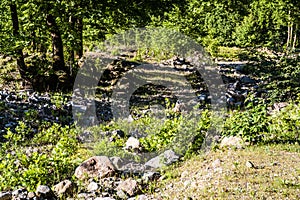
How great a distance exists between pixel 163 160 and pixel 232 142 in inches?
67.6

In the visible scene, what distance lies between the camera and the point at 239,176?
5562 millimetres

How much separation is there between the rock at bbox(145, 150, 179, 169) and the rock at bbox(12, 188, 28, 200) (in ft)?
6.98

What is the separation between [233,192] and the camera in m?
5.01

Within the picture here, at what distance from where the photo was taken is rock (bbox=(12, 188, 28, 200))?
539 centimetres

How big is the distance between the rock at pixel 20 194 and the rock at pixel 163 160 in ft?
6.98

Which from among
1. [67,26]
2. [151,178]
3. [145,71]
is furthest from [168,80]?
[151,178]

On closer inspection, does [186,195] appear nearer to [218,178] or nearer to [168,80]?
[218,178]

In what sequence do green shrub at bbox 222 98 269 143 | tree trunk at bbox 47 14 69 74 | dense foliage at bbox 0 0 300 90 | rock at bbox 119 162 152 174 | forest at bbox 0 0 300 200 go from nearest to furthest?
1. forest at bbox 0 0 300 200
2. rock at bbox 119 162 152 174
3. green shrub at bbox 222 98 269 143
4. dense foliage at bbox 0 0 300 90
5. tree trunk at bbox 47 14 69 74

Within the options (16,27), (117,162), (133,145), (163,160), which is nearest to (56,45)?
(16,27)

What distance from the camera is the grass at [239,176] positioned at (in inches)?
197

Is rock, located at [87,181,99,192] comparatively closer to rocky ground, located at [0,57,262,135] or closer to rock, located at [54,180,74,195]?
rock, located at [54,180,74,195]

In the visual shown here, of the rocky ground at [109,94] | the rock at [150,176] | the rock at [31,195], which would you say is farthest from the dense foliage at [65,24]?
the rock at [150,176]

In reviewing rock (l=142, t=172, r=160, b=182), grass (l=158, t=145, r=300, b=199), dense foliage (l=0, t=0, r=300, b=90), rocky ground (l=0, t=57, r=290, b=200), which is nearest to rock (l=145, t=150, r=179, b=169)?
rocky ground (l=0, t=57, r=290, b=200)

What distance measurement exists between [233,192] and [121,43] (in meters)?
21.0
